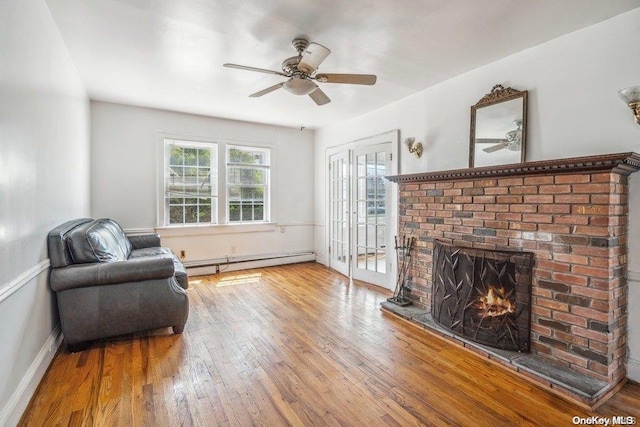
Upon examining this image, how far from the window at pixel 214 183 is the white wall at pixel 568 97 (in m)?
3.05

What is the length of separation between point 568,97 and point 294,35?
7.14ft

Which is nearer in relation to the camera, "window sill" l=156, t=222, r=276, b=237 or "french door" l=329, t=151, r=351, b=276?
"window sill" l=156, t=222, r=276, b=237

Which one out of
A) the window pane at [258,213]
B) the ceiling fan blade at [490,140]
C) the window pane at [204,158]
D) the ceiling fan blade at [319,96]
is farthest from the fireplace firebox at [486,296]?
the window pane at [204,158]

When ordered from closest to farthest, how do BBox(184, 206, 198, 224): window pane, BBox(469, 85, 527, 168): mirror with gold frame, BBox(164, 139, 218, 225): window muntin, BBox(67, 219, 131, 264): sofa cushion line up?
BBox(67, 219, 131, 264): sofa cushion
BBox(469, 85, 527, 168): mirror with gold frame
BBox(164, 139, 218, 225): window muntin
BBox(184, 206, 198, 224): window pane

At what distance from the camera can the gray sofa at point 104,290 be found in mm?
2389

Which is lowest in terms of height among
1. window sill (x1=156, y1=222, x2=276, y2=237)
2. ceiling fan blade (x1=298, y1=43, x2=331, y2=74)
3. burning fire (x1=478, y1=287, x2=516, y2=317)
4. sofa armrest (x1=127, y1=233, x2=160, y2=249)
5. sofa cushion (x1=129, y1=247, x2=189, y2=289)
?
burning fire (x1=478, y1=287, x2=516, y2=317)

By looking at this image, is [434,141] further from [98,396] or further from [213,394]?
[98,396]

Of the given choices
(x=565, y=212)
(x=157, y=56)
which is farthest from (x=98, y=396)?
(x=565, y=212)

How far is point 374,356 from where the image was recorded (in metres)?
2.42

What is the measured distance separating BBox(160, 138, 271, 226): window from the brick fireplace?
11.9ft

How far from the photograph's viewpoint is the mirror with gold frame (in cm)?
271

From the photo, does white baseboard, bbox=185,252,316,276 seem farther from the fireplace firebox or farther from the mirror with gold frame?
the mirror with gold frame
